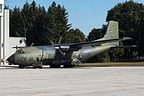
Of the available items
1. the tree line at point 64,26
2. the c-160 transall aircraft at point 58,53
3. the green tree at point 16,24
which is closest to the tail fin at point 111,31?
the c-160 transall aircraft at point 58,53

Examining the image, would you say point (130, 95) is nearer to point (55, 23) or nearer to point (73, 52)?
point (73, 52)

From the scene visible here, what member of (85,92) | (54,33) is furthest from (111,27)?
(54,33)

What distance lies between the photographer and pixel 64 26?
10462 centimetres

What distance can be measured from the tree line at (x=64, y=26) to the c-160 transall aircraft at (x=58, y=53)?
4446 cm

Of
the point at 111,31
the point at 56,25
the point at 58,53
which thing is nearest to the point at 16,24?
the point at 56,25

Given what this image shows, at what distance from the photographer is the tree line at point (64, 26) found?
102 m

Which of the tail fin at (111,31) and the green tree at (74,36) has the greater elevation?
the green tree at (74,36)

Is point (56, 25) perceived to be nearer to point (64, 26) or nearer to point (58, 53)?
point (64, 26)

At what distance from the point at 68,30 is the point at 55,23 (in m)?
4.52

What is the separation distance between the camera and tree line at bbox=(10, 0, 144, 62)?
102 metres

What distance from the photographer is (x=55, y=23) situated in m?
104

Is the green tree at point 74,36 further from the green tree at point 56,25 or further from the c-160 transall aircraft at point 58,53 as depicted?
the c-160 transall aircraft at point 58,53

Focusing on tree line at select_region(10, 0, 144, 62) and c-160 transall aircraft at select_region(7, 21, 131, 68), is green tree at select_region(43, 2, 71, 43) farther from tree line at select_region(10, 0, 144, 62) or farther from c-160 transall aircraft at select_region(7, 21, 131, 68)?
c-160 transall aircraft at select_region(7, 21, 131, 68)

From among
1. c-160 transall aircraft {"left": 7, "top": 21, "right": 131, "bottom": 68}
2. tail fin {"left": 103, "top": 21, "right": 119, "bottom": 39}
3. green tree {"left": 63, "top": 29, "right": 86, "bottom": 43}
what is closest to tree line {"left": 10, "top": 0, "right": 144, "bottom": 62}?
green tree {"left": 63, "top": 29, "right": 86, "bottom": 43}
